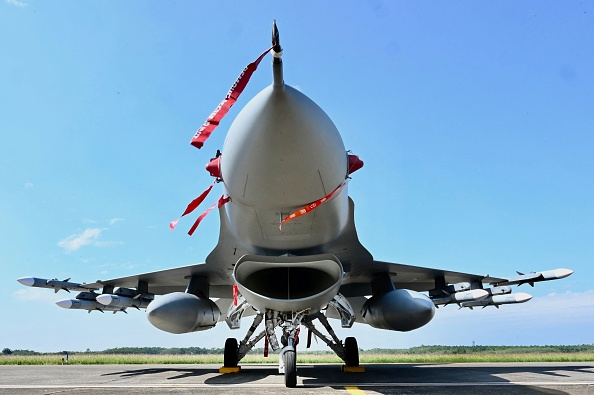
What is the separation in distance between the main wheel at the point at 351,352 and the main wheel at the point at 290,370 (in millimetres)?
4702

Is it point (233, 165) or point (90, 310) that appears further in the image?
point (90, 310)

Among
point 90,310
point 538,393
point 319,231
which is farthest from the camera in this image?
point 90,310

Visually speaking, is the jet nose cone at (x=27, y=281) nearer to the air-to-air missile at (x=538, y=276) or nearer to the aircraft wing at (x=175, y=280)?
the aircraft wing at (x=175, y=280)

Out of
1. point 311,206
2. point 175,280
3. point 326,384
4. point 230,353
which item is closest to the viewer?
point 311,206

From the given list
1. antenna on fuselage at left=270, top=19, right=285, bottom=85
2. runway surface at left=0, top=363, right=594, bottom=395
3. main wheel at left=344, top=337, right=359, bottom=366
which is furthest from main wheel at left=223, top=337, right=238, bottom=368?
antenna on fuselage at left=270, top=19, right=285, bottom=85

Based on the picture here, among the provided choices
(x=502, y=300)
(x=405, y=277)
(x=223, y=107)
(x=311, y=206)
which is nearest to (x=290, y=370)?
(x=311, y=206)

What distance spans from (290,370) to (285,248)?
190 cm

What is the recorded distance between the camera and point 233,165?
5207 mm

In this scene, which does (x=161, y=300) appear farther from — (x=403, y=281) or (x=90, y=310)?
(x=403, y=281)

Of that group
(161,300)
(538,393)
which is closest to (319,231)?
(538,393)

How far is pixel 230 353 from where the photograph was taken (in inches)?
433

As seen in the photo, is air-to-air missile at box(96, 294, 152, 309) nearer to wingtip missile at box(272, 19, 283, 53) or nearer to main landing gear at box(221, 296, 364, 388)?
main landing gear at box(221, 296, 364, 388)

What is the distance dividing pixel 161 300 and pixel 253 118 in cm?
561

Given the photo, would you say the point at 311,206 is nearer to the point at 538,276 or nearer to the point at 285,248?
the point at 285,248
